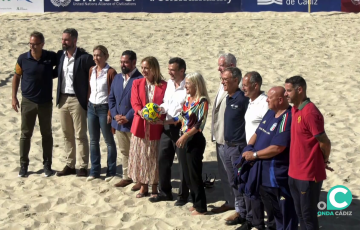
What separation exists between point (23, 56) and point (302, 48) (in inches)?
307

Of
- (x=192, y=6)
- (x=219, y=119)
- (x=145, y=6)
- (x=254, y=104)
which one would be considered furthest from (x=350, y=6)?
(x=254, y=104)

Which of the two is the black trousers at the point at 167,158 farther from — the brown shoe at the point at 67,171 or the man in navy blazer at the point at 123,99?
the brown shoe at the point at 67,171

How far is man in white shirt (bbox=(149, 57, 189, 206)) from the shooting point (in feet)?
Answer: 19.9

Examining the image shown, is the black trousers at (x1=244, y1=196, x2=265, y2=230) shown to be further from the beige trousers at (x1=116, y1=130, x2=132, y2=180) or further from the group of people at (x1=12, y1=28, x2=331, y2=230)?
the beige trousers at (x1=116, y1=130, x2=132, y2=180)

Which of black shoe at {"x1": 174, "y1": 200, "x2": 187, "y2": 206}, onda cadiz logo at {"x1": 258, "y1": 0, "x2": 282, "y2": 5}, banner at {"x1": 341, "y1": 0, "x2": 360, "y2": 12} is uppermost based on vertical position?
onda cadiz logo at {"x1": 258, "y1": 0, "x2": 282, "y2": 5}

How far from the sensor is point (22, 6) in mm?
17719

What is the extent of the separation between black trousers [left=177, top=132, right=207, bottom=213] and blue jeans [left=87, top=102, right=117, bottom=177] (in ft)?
4.08

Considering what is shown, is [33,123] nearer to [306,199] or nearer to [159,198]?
[159,198]

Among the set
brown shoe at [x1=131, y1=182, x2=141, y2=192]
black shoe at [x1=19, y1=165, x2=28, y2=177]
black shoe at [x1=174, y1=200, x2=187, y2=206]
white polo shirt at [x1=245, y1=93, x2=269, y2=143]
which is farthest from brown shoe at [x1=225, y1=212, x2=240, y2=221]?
black shoe at [x1=19, y1=165, x2=28, y2=177]

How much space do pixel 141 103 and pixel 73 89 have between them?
101cm

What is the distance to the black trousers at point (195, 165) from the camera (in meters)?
5.91

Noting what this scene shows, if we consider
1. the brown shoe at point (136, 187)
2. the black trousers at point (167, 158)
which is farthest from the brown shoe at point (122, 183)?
the black trousers at point (167, 158)

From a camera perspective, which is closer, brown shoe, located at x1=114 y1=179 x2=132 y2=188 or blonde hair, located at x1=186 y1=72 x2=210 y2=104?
blonde hair, located at x1=186 y1=72 x2=210 y2=104

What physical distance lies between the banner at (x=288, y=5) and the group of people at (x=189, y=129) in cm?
1175
